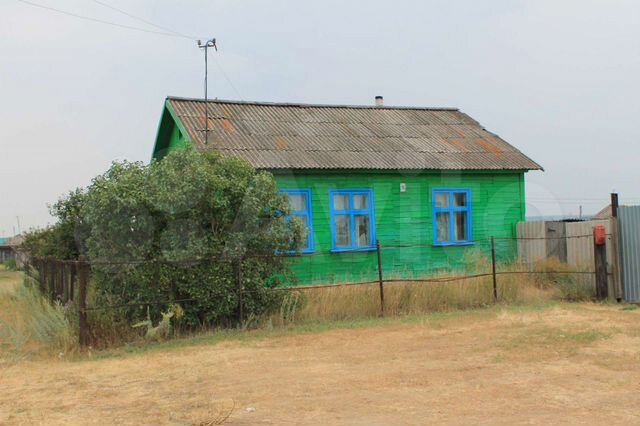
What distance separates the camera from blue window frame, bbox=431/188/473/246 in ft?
53.9

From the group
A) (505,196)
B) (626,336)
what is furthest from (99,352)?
(505,196)

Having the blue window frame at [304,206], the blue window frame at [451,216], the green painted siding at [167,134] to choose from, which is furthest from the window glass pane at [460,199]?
the green painted siding at [167,134]

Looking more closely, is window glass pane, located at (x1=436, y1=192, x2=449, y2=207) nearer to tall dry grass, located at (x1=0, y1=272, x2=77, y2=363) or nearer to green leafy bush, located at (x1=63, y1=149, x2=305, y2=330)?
green leafy bush, located at (x1=63, y1=149, x2=305, y2=330)

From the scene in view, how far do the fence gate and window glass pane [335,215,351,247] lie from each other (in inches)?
224

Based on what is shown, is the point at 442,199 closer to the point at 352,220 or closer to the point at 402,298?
the point at 352,220

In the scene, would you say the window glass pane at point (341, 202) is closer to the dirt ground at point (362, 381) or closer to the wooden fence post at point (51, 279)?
the dirt ground at point (362, 381)

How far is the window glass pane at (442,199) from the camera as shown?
16469 millimetres

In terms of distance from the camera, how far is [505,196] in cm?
1728

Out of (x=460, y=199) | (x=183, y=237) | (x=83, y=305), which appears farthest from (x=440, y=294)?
(x=83, y=305)

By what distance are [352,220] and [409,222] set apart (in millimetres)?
1536

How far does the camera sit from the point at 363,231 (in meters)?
15.5

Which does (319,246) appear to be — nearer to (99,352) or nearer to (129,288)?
(129,288)

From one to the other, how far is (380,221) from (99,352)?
7.91 m

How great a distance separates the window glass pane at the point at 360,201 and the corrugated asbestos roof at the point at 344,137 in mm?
759
